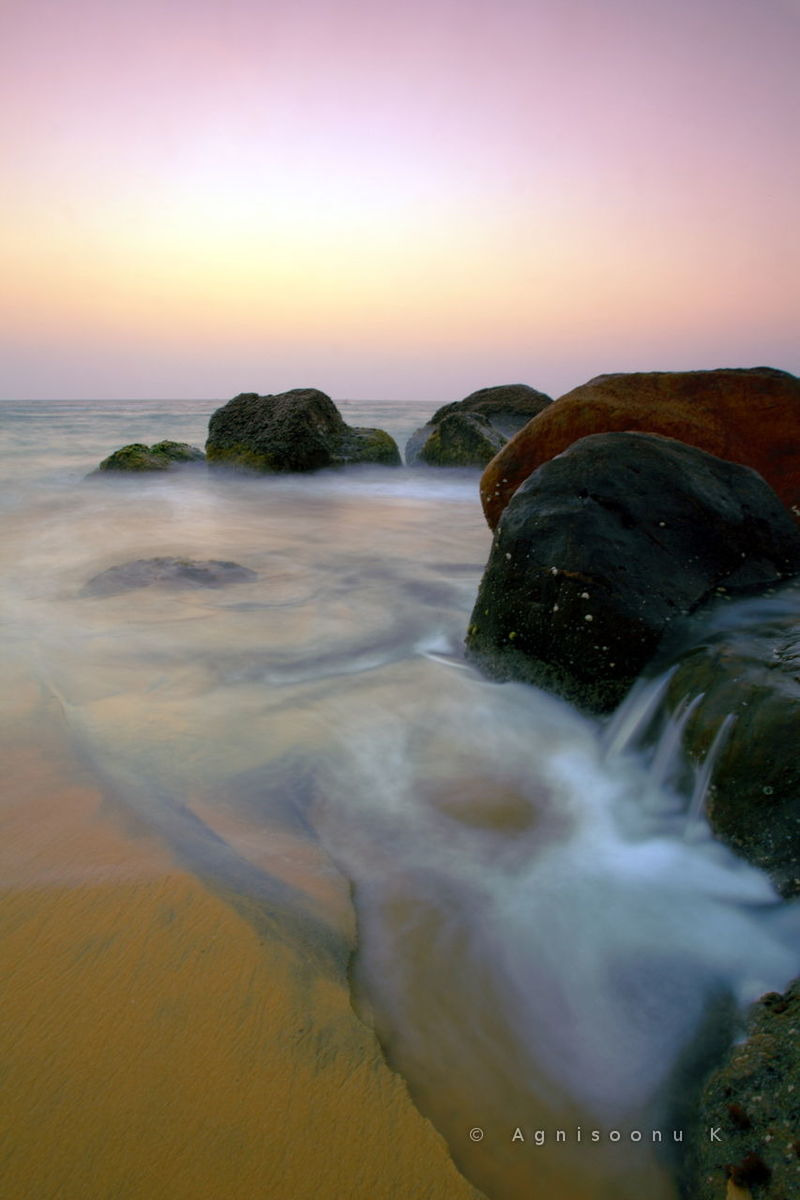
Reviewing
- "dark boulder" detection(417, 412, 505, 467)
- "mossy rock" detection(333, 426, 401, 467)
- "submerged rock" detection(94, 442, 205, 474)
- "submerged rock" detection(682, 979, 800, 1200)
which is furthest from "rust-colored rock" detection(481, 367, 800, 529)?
"submerged rock" detection(94, 442, 205, 474)

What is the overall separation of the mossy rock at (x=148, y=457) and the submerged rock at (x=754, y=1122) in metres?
11.4

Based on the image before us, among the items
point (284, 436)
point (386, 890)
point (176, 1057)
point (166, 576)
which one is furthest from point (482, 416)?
point (176, 1057)

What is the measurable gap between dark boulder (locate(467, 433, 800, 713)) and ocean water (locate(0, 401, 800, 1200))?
0.81 ft

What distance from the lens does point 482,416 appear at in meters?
12.4

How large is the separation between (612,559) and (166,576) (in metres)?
3.46

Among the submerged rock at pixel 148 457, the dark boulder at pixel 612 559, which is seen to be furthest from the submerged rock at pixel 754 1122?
the submerged rock at pixel 148 457

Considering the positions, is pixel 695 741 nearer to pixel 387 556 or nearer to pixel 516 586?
pixel 516 586

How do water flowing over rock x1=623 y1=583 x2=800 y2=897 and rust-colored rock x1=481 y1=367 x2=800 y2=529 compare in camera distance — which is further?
rust-colored rock x1=481 y1=367 x2=800 y2=529

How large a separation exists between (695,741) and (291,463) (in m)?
9.39

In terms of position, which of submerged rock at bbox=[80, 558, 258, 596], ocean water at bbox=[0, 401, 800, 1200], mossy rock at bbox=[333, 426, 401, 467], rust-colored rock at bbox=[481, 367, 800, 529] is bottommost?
ocean water at bbox=[0, 401, 800, 1200]

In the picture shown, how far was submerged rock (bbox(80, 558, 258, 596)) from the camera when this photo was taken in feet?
16.6

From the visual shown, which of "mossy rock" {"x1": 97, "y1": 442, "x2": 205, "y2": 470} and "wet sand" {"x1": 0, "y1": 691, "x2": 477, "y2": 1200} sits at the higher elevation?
"mossy rock" {"x1": 97, "y1": 442, "x2": 205, "y2": 470}

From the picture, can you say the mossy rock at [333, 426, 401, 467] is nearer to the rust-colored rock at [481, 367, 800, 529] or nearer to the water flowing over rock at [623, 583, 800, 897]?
the rust-colored rock at [481, 367, 800, 529]

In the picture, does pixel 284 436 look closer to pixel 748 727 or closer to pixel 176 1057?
pixel 748 727
